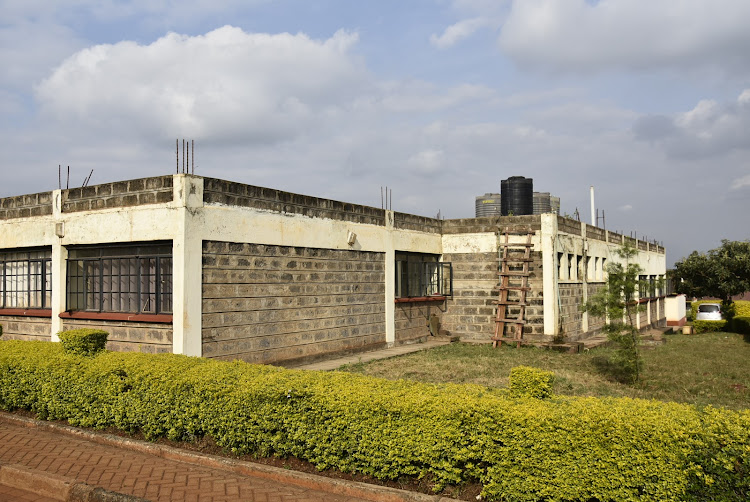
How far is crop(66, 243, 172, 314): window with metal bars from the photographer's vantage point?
11570mm

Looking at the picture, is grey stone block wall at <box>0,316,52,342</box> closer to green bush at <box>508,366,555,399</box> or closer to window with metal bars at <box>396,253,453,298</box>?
window with metal bars at <box>396,253,453,298</box>

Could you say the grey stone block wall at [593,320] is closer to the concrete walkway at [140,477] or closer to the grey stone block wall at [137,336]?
the grey stone block wall at [137,336]

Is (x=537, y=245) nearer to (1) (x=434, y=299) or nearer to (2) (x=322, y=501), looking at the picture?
Result: (1) (x=434, y=299)

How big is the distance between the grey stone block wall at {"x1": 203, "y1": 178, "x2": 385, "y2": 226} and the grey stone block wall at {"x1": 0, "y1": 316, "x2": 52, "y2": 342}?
5.21 m

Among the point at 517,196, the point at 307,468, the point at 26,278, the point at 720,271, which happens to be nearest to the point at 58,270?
the point at 26,278

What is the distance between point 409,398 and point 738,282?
42214mm

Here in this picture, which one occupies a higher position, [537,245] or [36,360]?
[537,245]

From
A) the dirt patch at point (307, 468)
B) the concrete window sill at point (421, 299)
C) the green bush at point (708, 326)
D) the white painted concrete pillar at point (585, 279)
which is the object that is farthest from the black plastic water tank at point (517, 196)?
the dirt patch at point (307, 468)

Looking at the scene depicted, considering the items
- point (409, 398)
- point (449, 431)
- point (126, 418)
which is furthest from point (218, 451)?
point (449, 431)

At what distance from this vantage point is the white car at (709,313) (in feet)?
105

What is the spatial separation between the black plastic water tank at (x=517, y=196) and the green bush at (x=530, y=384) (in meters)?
18.4

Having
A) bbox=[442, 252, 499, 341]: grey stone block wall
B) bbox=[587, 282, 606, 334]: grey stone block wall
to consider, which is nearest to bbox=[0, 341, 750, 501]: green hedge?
bbox=[442, 252, 499, 341]: grey stone block wall

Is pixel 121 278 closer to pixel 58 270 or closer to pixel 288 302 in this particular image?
pixel 58 270

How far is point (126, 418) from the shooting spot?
8.20 m
